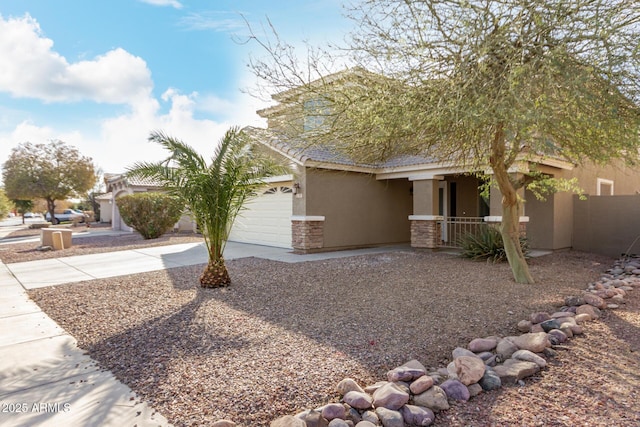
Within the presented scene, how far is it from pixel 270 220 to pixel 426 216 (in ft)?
19.5

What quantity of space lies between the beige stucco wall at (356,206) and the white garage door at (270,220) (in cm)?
120

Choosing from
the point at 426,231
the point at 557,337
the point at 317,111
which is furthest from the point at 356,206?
the point at 557,337

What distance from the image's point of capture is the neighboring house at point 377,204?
42.3 ft

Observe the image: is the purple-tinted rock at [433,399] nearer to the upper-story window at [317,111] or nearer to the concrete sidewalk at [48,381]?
the concrete sidewalk at [48,381]

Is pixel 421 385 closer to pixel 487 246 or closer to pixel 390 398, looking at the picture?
pixel 390 398

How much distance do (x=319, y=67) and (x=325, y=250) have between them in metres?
7.52

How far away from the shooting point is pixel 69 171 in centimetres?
3391

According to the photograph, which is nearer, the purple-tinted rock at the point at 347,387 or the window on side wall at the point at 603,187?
the purple-tinted rock at the point at 347,387

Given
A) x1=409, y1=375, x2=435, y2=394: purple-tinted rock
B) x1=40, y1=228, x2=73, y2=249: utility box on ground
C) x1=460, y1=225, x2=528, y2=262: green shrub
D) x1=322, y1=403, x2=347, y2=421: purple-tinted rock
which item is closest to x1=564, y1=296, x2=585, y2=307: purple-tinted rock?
x1=409, y1=375, x2=435, y2=394: purple-tinted rock

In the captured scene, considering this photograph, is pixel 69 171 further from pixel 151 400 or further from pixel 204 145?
pixel 151 400

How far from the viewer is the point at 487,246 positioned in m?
11.0

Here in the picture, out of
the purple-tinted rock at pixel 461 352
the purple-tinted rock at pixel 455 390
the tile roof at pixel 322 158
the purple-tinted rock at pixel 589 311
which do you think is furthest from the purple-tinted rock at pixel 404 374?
the tile roof at pixel 322 158

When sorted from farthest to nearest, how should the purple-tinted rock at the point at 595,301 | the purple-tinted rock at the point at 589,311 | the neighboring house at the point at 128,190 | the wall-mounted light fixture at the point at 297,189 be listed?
the neighboring house at the point at 128,190 → the wall-mounted light fixture at the point at 297,189 → the purple-tinted rock at the point at 595,301 → the purple-tinted rock at the point at 589,311

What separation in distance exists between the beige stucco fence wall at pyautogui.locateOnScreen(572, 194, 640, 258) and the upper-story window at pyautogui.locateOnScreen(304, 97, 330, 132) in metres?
10.9
